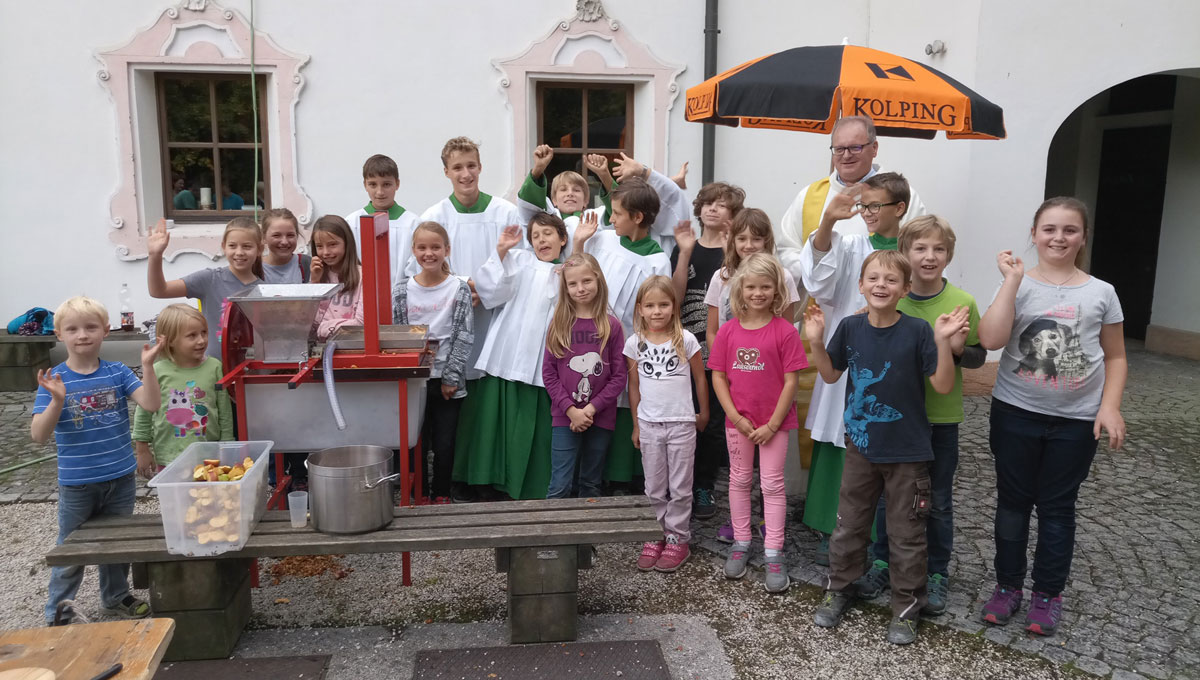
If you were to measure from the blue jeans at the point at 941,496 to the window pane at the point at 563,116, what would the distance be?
493 cm

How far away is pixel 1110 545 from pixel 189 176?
284 inches

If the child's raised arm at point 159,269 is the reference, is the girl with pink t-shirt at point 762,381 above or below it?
below

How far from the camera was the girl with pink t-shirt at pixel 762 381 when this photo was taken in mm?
3398

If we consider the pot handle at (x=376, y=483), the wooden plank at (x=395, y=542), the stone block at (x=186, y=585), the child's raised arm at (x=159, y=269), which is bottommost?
the stone block at (x=186, y=585)

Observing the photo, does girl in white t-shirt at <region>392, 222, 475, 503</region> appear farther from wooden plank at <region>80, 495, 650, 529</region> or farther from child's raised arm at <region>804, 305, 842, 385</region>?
child's raised arm at <region>804, 305, 842, 385</region>

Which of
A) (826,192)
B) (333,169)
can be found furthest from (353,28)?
(826,192)

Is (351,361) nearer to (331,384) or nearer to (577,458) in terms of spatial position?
(331,384)

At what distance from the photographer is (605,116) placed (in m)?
7.44

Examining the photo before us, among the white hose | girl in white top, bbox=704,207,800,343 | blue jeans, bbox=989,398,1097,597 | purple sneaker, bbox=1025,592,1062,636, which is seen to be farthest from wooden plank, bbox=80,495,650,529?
purple sneaker, bbox=1025,592,1062,636

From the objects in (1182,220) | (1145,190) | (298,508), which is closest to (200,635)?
(298,508)

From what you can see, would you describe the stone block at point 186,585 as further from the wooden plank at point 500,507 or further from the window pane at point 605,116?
the window pane at point 605,116

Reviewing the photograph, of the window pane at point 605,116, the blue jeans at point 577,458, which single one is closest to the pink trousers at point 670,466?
the blue jeans at point 577,458

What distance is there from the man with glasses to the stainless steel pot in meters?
1.82

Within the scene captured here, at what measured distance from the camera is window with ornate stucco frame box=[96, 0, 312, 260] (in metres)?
6.73
